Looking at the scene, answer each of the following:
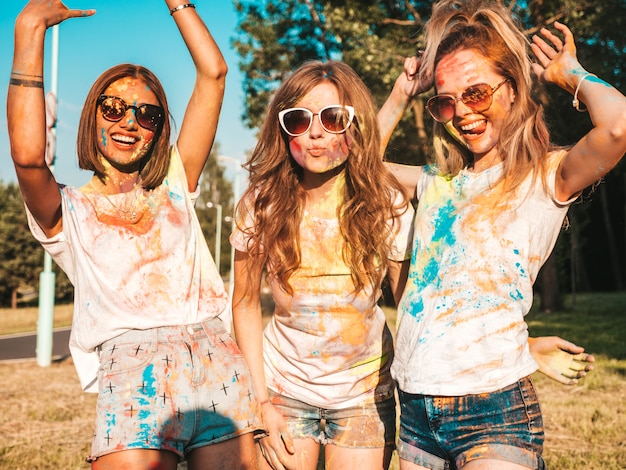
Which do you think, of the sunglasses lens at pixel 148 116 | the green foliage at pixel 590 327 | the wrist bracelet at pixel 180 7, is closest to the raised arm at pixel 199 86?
the wrist bracelet at pixel 180 7

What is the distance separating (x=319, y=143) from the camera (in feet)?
9.62

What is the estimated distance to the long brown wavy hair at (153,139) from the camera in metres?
2.72

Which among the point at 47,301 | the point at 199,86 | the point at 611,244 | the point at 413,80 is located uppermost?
the point at 413,80

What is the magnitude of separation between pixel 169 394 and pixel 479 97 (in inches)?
63.5

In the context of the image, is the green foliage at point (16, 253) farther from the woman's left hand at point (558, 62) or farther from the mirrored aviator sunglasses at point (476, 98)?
the woman's left hand at point (558, 62)

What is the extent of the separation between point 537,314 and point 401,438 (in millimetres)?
18873

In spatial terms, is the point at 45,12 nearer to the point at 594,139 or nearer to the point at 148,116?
the point at 148,116

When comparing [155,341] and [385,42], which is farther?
[385,42]

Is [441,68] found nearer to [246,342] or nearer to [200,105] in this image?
[200,105]

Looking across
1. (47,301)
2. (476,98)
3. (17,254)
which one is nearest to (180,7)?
(476,98)

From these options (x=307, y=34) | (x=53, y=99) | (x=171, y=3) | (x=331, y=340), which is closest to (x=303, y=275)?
(x=331, y=340)

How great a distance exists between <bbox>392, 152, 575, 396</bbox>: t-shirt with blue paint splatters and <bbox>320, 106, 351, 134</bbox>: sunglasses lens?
656mm

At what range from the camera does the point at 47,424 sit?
6.53 m

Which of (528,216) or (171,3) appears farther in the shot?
(171,3)
